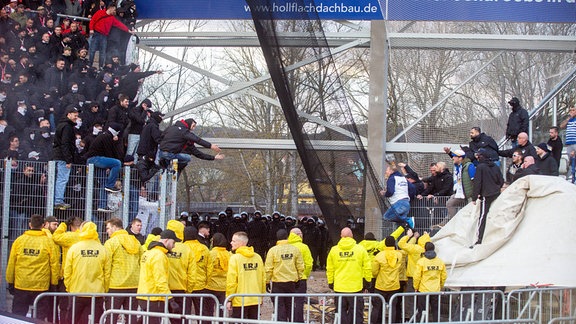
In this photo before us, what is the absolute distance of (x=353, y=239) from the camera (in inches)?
636

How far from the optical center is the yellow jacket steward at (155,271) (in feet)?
41.4

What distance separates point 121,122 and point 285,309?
17.1ft

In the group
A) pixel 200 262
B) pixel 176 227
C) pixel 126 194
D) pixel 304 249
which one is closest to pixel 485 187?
pixel 304 249

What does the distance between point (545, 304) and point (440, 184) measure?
7.68 metres

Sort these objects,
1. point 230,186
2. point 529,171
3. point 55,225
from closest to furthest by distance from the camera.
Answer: point 55,225 → point 529,171 → point 230,186

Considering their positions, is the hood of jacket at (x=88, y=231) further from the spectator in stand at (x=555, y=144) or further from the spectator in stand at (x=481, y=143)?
the spectator in stand at (x=555, y=144)

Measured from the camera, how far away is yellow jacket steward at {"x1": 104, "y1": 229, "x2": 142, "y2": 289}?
44.6 ft

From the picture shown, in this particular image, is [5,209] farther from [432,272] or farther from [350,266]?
[432,272]

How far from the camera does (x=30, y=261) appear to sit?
1395 cm

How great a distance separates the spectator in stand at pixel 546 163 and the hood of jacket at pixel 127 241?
8973 mm

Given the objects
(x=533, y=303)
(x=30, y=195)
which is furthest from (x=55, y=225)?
(x=533, y=303)

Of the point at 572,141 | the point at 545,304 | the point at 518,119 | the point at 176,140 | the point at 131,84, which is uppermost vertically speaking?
the point at 131,84

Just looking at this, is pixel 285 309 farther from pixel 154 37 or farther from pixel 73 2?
pixel 154 37

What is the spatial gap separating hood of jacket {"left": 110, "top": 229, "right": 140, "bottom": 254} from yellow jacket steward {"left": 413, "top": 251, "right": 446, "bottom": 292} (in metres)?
5.09
